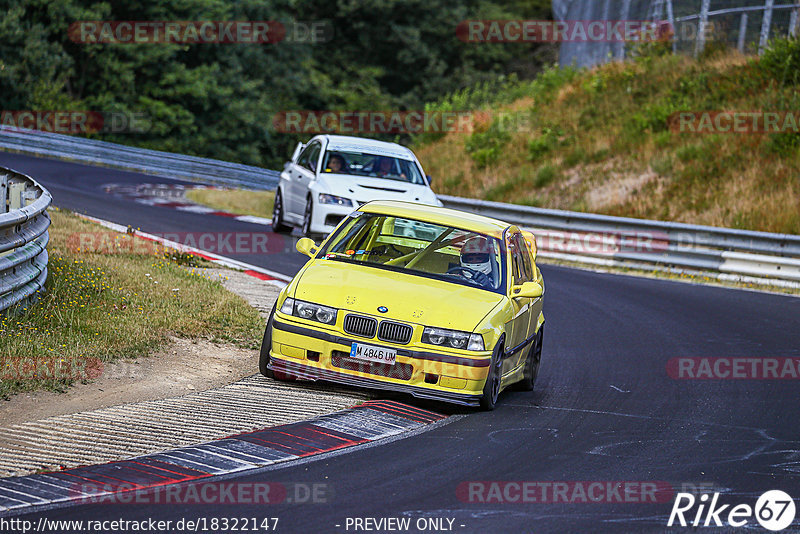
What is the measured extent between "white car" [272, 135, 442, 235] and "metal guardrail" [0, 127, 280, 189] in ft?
36.6

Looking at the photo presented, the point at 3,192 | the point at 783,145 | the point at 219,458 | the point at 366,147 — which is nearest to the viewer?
the point at 219,458

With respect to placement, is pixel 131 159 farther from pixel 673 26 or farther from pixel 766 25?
pixel 766 25

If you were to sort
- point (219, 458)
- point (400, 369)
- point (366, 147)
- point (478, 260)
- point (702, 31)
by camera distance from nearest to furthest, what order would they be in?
point (219, 458) → point (400, 369) → point (478, 260) → point (366, 147) → point (702, 31)

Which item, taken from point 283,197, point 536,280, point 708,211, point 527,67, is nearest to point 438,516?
point 536,280

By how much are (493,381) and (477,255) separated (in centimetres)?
144

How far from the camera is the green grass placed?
9.14 m

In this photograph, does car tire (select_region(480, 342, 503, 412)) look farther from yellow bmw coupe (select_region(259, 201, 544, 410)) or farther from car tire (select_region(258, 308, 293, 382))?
car tire (select_region(258, 308, 293, 382))

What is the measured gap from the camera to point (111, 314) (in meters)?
10.7

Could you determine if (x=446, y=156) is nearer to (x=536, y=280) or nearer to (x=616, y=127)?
(x=616, y=127)

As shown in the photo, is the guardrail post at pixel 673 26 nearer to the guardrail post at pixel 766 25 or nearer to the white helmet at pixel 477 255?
the guardrail post at pixel 766 25

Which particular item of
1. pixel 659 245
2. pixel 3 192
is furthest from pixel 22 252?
pixel 659 245

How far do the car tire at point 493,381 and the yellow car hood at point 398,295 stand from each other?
33 cm

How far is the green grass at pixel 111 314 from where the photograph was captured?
30.0 feet

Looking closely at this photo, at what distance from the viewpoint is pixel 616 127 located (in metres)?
29.3
